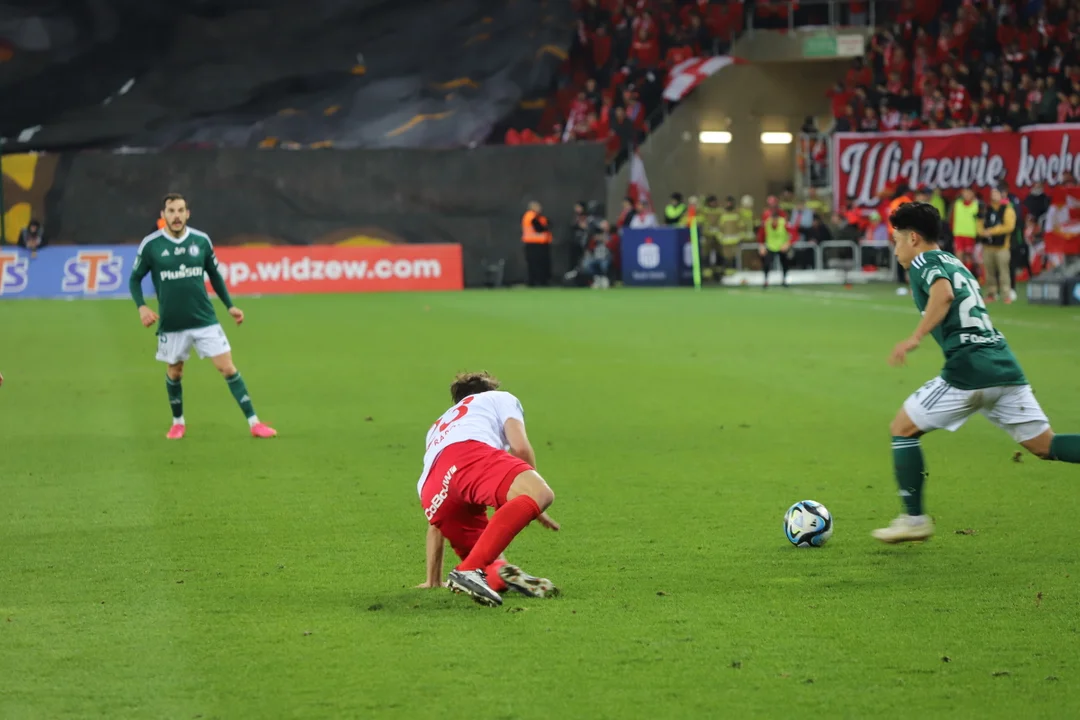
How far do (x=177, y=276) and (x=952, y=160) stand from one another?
2440 centimetres

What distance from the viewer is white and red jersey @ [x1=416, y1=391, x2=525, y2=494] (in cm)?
668

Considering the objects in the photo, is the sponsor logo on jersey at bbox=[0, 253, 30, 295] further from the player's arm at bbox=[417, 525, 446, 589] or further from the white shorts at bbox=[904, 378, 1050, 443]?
the white shorts at bbox=[904, 378, 1050, 443]

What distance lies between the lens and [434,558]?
22.3ft

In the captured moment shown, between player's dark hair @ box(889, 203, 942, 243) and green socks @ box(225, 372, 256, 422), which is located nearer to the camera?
player's dark hair @ box(889, 203, 942, 243)

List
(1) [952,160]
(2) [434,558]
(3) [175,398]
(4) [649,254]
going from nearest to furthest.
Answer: (2) [434,558], (3) [175,398], (1) [952,160], (4) [649,254]

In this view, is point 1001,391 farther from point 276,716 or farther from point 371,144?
point 371,144

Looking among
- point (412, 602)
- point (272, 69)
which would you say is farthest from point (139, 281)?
point (272, 69)

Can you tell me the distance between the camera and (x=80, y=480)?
1035 cm

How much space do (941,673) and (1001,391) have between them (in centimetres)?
257

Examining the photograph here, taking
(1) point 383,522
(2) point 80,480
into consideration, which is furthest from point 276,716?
(2) point 80,480

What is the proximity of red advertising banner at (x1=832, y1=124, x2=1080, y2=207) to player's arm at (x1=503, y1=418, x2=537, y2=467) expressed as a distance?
90.5 feet

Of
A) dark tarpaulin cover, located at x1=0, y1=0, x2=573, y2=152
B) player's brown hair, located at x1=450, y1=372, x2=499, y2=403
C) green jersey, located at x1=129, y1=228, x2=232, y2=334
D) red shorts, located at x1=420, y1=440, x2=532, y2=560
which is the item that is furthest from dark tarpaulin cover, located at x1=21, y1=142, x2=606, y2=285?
red shorts, located at x1=420, y1=440, x2=532, y2=560

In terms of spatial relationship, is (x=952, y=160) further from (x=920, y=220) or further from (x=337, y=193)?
(x=920, y=220)

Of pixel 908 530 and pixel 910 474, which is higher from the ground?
pixel 910 474
